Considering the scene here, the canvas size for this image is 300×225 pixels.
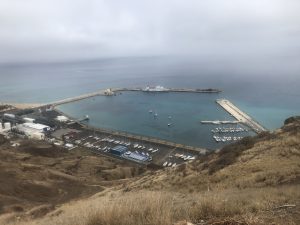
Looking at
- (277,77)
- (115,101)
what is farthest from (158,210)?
(277,77)

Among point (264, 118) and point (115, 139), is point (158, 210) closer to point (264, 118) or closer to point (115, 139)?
point (115, 139)

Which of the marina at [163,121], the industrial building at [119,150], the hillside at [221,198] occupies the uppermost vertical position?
the hillside at [221,198]

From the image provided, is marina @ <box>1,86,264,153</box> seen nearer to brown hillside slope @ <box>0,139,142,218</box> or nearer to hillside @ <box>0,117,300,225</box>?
brown hillside slope @ <box>0,139,142,218</box>

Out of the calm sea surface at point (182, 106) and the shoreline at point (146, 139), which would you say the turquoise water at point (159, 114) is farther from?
the shoreline at point (146, 139)

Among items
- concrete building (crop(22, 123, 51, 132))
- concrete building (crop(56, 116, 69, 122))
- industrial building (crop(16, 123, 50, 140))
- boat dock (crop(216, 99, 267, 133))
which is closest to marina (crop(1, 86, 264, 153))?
boat dock (crop(216, 99, 267, 133))

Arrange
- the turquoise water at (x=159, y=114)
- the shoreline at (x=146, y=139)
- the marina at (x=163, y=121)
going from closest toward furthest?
1. the shoreline at (x=146, y=139)
2. the marina at (x=163, y=121)
3. the turquoise water at (x=159, y=114)

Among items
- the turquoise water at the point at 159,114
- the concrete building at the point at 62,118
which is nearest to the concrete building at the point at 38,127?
the concrete building at the point at 62,118
